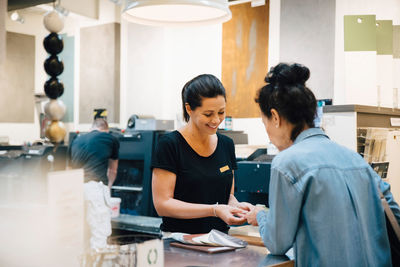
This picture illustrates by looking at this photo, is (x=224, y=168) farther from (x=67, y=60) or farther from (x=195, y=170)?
(x=67, y=60)

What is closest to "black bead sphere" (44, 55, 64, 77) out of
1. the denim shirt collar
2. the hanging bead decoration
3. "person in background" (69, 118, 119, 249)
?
the hanging bead decoration

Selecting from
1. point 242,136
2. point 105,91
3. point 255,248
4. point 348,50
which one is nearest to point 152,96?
point 105,91

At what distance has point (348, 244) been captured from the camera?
4.89 feet

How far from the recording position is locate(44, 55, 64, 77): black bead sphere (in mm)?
615

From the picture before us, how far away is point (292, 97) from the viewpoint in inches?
63.2

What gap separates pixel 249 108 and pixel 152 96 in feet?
5.25

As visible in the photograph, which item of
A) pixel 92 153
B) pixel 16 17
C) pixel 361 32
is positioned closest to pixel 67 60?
pixel 16 17

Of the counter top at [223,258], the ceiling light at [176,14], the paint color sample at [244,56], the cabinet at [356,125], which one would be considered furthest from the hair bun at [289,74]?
the paint color sample at [244,56]

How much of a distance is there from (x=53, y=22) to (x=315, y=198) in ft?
3.65

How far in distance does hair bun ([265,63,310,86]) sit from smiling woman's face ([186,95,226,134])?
0.60 m

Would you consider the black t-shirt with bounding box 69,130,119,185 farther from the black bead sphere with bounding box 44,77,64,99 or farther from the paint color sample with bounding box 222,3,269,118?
the paint color sample with bounding box 222,3,269,118

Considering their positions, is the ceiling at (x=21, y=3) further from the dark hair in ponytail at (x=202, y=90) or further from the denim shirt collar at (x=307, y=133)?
the dark hair in ponytail at (x=202, y=90)

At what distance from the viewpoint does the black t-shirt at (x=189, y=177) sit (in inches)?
85.4

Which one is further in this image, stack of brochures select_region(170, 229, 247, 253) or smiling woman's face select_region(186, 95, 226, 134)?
smiling woman's face select_region(186, 95, 226, 134)
